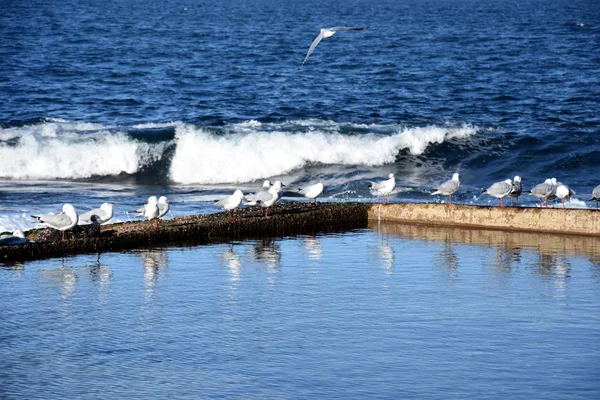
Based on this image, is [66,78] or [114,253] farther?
[66,78]

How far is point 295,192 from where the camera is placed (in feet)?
79.8

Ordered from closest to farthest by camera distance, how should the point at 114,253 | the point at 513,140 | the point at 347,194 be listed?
the point at 114,253
the point at 347,194
the point at 513,140

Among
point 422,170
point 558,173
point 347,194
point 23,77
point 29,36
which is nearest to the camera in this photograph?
point 347,194

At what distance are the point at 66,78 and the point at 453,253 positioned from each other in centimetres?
3159

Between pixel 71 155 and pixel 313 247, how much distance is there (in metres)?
15.2

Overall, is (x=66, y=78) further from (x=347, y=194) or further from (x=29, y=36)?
(x=347, y=194)

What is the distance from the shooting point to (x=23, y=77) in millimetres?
44250

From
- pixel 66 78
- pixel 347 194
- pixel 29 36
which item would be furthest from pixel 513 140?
pixel 29 36

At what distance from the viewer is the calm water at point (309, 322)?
9727 millimetres

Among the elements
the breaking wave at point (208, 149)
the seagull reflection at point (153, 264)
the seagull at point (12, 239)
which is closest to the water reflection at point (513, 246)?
the seagull reflection at point (153, 264)

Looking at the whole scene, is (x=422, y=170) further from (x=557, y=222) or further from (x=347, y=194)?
(x=557, y=222)

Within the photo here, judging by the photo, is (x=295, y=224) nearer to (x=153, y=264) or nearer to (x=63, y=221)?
(x=153, y=264)

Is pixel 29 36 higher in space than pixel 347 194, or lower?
higher

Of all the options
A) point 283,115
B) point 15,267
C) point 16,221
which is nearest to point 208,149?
point 283,115
